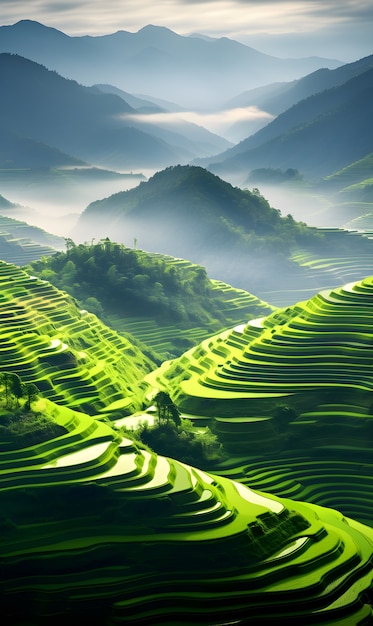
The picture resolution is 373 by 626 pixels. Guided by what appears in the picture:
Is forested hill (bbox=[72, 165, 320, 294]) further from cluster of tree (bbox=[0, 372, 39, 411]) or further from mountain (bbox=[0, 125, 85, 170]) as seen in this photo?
mountain (bbox=[0, 125, 85, 170])

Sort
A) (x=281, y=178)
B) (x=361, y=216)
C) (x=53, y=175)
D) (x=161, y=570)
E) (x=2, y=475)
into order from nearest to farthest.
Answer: (x=161, y=570)
(x=2, y=475)
(x=361, y=216)
(x=281, y=178)
(x=53, y=175)

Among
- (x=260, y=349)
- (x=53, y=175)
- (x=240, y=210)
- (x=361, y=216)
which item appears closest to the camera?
(x=260, y=349)

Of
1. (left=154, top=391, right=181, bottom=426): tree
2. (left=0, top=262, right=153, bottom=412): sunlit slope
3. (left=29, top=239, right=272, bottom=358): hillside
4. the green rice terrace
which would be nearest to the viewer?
the green rice terrace

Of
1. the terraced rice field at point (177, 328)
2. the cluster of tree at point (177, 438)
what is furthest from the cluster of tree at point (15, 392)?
the terraced rice field at point (177, 328)

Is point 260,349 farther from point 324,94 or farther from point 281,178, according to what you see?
point 324,94

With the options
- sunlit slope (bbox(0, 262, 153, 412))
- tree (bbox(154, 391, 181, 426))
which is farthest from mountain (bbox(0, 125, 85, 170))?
tree (bbox(154, 391, 181, 426))

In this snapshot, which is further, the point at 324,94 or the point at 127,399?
→ the point at 324,94

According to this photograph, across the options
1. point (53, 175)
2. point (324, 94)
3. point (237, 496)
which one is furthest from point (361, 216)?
point (237, 496)
